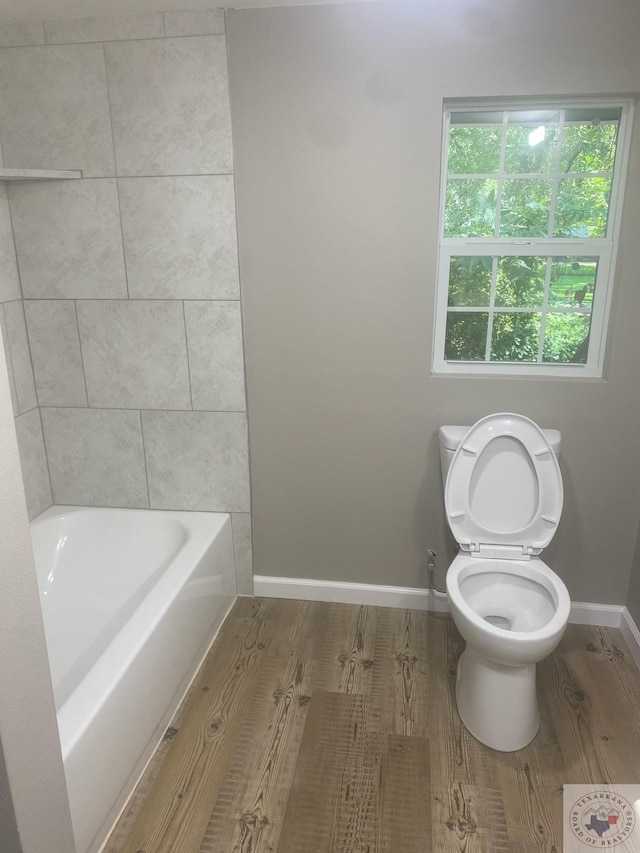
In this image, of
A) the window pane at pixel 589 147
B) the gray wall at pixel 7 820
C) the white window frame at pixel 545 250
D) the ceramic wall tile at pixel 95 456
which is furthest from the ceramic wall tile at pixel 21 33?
the gray wall at pixel 7 820

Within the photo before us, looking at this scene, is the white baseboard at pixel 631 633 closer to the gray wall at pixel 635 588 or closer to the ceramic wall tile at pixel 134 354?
the gray wall at pixel 635 588

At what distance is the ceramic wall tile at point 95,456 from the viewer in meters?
2.72

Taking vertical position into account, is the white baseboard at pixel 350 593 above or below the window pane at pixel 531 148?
below

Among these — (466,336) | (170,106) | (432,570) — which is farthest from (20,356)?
(432,570)

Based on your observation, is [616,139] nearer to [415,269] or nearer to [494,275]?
[494,275]

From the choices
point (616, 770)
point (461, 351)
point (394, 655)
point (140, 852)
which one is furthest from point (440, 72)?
point (140, 852)

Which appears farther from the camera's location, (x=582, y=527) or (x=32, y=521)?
(x=32, y=521)

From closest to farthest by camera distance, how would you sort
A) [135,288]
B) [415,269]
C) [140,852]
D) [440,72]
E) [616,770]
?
[140,852]
[616,770]
[440,72]
[415,269]
[135,288]

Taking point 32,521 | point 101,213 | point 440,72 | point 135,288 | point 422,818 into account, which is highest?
point 440,72

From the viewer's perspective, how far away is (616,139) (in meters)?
2.25

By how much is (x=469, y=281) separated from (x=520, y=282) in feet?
0.64

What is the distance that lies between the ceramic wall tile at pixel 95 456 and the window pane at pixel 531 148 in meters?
1.82

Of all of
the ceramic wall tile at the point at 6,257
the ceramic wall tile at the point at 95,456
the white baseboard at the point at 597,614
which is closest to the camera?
the ceramic wall tile at the point at 6,257

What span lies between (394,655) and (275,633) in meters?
0.50
